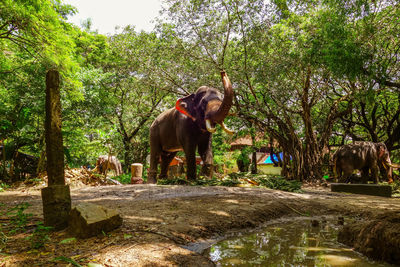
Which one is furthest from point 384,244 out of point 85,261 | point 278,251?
point 85,261

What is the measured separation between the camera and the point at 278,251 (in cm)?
295

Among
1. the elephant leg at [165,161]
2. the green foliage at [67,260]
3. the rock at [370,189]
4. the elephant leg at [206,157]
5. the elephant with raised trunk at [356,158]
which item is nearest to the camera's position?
the green foliage at [67,260]

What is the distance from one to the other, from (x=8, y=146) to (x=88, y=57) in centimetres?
1146

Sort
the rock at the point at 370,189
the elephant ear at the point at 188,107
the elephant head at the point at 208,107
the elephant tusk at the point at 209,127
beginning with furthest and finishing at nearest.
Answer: the rock at the point at 370,189, the elephant ear at the point at 188,107, the elephant tusk at the point at 209,127, the elephant head at the point at 208,107

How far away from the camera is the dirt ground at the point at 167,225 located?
230cm

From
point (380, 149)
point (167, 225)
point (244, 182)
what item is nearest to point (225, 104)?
point (244, 182)

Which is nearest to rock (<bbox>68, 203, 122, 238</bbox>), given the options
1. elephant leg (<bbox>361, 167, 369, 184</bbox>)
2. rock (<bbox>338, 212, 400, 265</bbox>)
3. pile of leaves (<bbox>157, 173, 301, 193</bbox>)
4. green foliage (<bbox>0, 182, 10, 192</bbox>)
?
rock (<bbox>338, 212, 400, 265</bbox>)

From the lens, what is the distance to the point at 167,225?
3.30m

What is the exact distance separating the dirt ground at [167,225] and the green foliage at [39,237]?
6 centimetres

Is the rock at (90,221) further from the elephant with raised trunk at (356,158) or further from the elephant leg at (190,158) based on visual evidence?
the elephant with raised trunk at (356,158)

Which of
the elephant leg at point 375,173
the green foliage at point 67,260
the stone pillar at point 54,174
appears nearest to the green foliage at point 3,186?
the stone pillar at point 54,174

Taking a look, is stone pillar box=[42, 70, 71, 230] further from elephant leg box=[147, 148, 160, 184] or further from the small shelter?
the small shelter

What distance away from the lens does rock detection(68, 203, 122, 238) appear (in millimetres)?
2684

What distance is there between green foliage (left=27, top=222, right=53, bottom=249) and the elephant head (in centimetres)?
521
